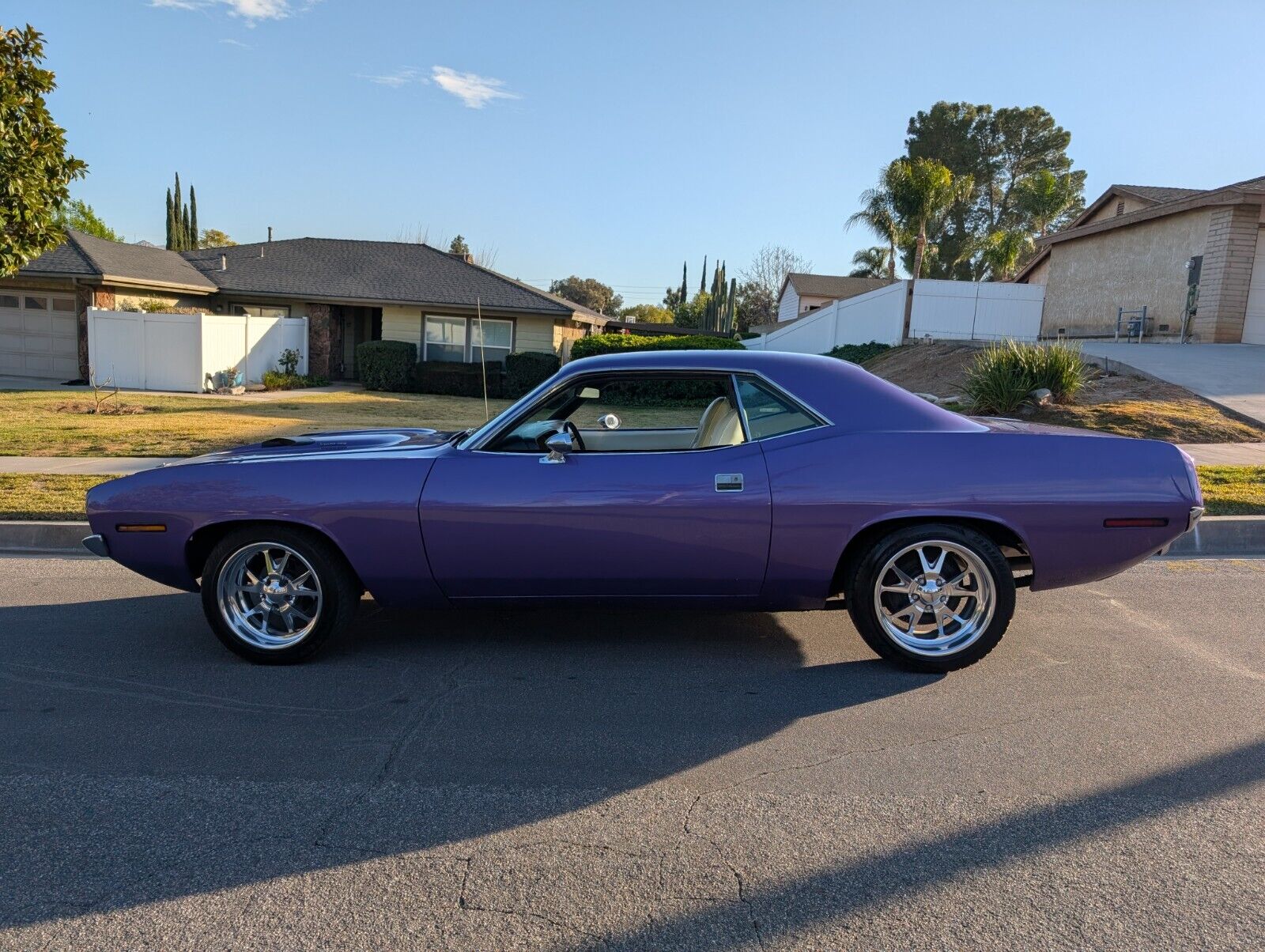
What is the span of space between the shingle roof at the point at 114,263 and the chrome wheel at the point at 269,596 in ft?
63.7

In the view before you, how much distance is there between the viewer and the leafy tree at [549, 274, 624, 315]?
8869 centimetres

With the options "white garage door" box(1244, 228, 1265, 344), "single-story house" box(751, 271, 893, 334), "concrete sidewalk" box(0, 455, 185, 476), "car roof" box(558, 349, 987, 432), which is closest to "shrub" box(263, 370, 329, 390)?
"concrete sidewalk" box(0, 455, 185, 476)

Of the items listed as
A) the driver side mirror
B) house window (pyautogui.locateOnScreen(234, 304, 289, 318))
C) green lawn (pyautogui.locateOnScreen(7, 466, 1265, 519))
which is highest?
house window (pyautogui.locateOnScreen(234, 304, 289, 318))

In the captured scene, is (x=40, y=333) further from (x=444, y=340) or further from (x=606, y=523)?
(x=606, y=523)

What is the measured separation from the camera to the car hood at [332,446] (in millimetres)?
4801

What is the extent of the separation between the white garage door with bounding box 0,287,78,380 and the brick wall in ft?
88.6

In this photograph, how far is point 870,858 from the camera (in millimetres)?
2869

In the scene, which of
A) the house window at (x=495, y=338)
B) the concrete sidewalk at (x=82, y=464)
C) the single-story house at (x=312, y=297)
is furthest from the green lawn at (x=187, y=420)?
the house window at (x=495, y=338)

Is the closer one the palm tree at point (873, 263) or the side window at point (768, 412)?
the side window at point (768, 412)

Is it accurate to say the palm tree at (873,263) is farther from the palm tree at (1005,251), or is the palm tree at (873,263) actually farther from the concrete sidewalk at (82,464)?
the concrete sidewalk at (82,464)

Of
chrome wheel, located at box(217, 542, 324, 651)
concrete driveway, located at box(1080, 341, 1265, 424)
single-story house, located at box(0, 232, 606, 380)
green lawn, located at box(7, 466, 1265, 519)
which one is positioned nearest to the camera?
chrome wheel, located at box(217, 542, 324, 651)

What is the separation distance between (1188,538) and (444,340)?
2251cm

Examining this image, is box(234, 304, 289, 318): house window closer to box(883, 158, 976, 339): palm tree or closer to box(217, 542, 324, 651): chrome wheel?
box(883, 158, 976, 339): palm tree

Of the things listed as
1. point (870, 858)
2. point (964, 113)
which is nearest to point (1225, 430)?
point (870, 858)
